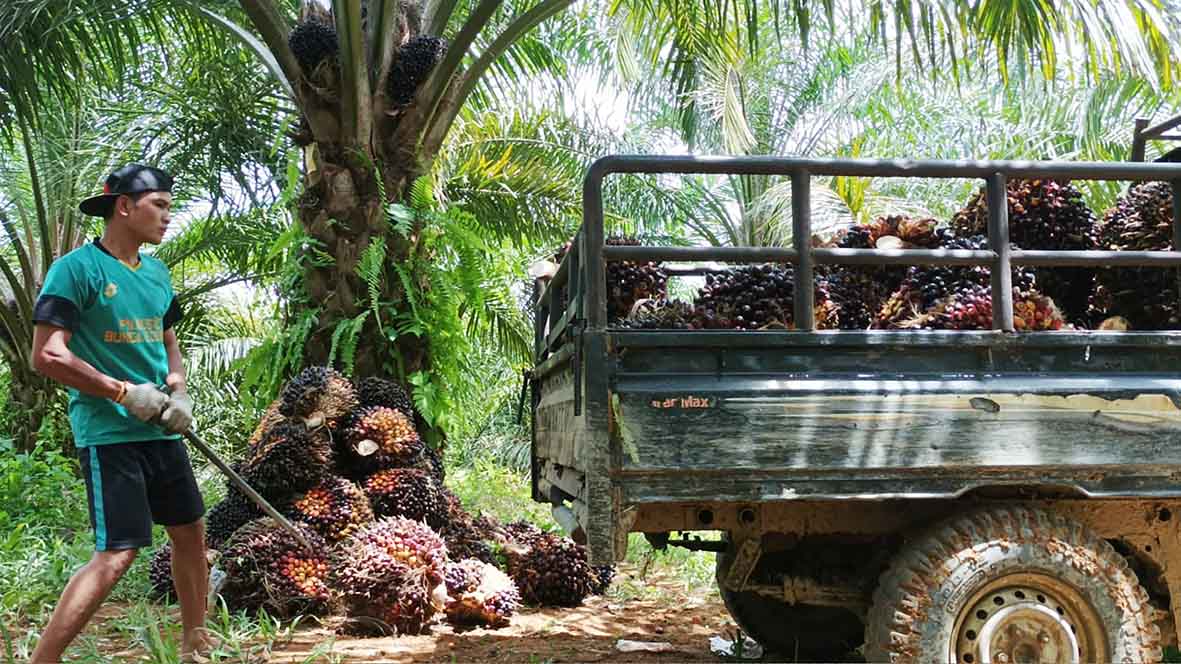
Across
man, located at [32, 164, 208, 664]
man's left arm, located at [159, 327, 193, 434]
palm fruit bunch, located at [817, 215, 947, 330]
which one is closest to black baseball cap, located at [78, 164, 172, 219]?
man, located at [32, 164, 208, 664]

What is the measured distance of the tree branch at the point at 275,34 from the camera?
6.43 meters

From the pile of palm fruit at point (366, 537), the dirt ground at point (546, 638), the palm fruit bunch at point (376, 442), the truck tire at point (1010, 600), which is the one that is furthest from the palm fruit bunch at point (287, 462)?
the truck tire at point (1010, 600)

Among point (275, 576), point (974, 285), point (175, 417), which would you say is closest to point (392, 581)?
point (275, 576)

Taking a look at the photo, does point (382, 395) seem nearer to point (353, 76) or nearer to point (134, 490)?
point (353, 76)

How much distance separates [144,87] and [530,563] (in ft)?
20.2

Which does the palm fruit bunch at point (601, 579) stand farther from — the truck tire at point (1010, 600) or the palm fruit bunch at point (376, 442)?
the truck tire at point (1010, 600)

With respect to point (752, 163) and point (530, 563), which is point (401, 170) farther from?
point (752, 163)

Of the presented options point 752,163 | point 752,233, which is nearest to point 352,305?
point 752,163

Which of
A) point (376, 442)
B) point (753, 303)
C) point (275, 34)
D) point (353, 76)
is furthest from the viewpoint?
point (275, 34)

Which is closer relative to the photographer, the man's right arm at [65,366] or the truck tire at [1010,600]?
the truck tire at [1010,600]

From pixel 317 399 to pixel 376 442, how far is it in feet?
1.37

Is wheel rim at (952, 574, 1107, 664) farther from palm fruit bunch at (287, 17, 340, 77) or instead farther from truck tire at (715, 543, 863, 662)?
palm fruit bunch at (287, 17, 340, 77)

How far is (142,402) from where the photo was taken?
3.59 meters

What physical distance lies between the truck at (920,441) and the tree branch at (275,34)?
153 inches
